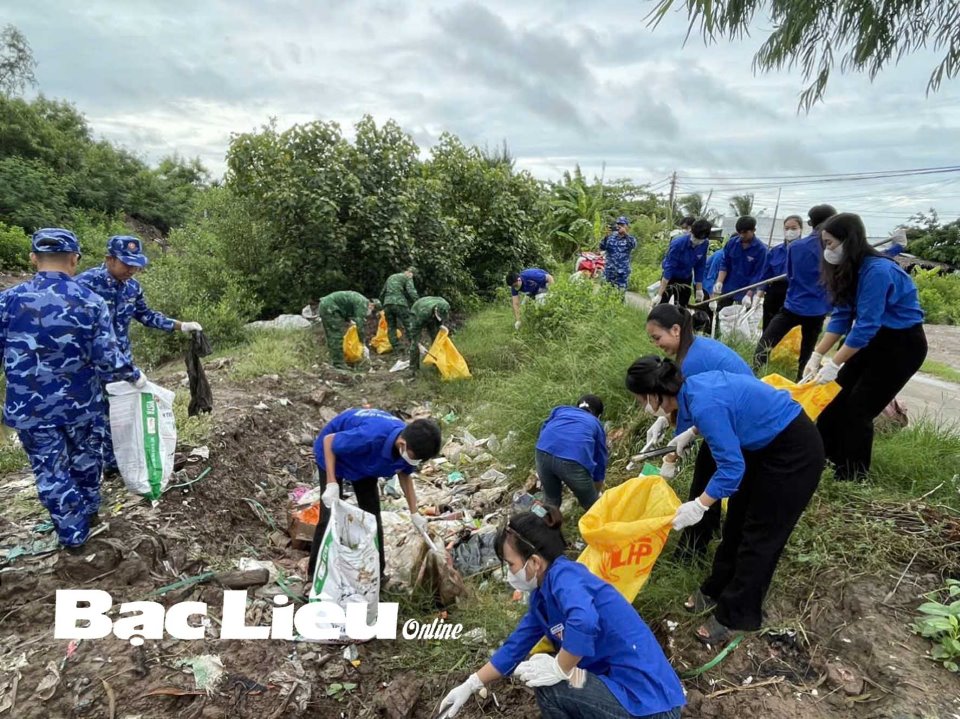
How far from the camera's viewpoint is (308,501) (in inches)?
173

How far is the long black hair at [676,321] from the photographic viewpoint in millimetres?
2559

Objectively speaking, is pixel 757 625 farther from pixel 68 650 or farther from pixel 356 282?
pixel 356 282

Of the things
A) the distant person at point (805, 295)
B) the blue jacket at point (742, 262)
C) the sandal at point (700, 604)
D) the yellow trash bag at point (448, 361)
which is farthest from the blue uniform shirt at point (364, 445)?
the blue jacket at point (742, 262)

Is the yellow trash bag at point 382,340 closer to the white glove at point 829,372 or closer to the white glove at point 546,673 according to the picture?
the white glove at point 829,372

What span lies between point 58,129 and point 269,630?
28650 millimetres

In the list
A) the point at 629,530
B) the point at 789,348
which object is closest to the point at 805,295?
the point at 789,348

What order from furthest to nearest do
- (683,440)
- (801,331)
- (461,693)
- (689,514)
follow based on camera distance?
(801,331)
(683,440)
(689,514)
(461,693)

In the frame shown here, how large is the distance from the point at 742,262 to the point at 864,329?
2.74 metres

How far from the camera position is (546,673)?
198cm

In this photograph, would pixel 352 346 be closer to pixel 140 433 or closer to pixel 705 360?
pixel 140 433

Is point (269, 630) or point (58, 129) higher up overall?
point (58, 129)

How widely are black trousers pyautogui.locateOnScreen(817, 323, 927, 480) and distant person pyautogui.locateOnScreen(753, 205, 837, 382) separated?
92 cm

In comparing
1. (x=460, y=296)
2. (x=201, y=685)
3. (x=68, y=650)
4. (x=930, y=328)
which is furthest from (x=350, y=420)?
(x=930, y=328)

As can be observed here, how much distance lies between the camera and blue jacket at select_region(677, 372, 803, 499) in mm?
2188
